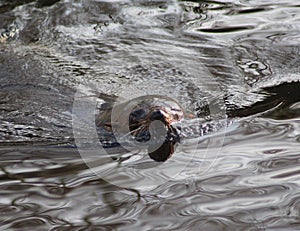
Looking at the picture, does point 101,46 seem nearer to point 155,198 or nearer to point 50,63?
point 50,63

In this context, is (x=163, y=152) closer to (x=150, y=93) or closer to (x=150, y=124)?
(x=150, y=124)

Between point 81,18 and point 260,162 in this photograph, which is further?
point 81,18

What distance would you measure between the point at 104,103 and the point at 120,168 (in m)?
1.05

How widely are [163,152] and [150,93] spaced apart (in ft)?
2.94

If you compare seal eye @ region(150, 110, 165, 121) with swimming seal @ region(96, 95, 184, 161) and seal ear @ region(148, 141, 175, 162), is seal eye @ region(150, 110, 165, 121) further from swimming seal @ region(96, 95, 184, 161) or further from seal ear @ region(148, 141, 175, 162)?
seal ear @ region(148, 141, 175, 162)

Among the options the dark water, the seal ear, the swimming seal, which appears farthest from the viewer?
the swimming seal

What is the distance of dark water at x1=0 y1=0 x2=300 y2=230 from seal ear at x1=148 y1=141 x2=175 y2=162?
7cm

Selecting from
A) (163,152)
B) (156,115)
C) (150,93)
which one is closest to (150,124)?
(156,115)

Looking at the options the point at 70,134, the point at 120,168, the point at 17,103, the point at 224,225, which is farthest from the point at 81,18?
the point at 224,225

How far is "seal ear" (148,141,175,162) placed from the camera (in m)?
3.82

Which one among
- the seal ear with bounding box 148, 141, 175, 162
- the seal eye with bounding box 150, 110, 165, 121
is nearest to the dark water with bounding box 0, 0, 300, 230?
the seal ear with bounding box 148, 141, 175, 162

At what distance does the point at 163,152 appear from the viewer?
153 inches

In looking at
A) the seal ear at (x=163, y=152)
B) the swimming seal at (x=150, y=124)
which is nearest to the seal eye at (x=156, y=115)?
the swimming seal at (x=150, y=124)

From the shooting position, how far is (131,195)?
11.2 feet
